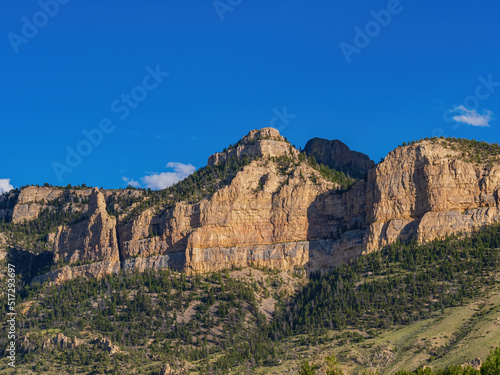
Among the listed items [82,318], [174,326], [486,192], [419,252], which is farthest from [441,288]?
[82,318]

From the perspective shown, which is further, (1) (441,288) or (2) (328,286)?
(2) (328,286)

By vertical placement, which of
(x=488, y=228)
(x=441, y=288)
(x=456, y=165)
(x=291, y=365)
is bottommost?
(x=291, y=365)

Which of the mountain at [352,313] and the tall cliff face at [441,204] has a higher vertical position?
the tall cliff face at [441,204]

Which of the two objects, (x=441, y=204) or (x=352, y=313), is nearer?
(x=352, y=313)

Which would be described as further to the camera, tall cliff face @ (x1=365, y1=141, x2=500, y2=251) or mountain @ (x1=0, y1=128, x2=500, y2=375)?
tall cliff face @ (x1=365, y1=141, x2=500, y2=251)

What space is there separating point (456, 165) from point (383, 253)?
22.8 m

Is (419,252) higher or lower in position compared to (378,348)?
higher

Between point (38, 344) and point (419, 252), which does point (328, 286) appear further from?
point (38, 344)

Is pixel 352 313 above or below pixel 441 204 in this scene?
below

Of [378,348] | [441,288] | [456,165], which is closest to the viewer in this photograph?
[378,348]

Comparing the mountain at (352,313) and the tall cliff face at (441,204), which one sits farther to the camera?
the tall cliff face at (441,204)

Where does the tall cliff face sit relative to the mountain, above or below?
above

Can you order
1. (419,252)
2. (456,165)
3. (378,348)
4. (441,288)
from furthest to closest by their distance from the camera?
1. (456,165)
2. (419,252)
3. (441,288)
4. (378,348)

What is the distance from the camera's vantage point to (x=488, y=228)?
187 m
